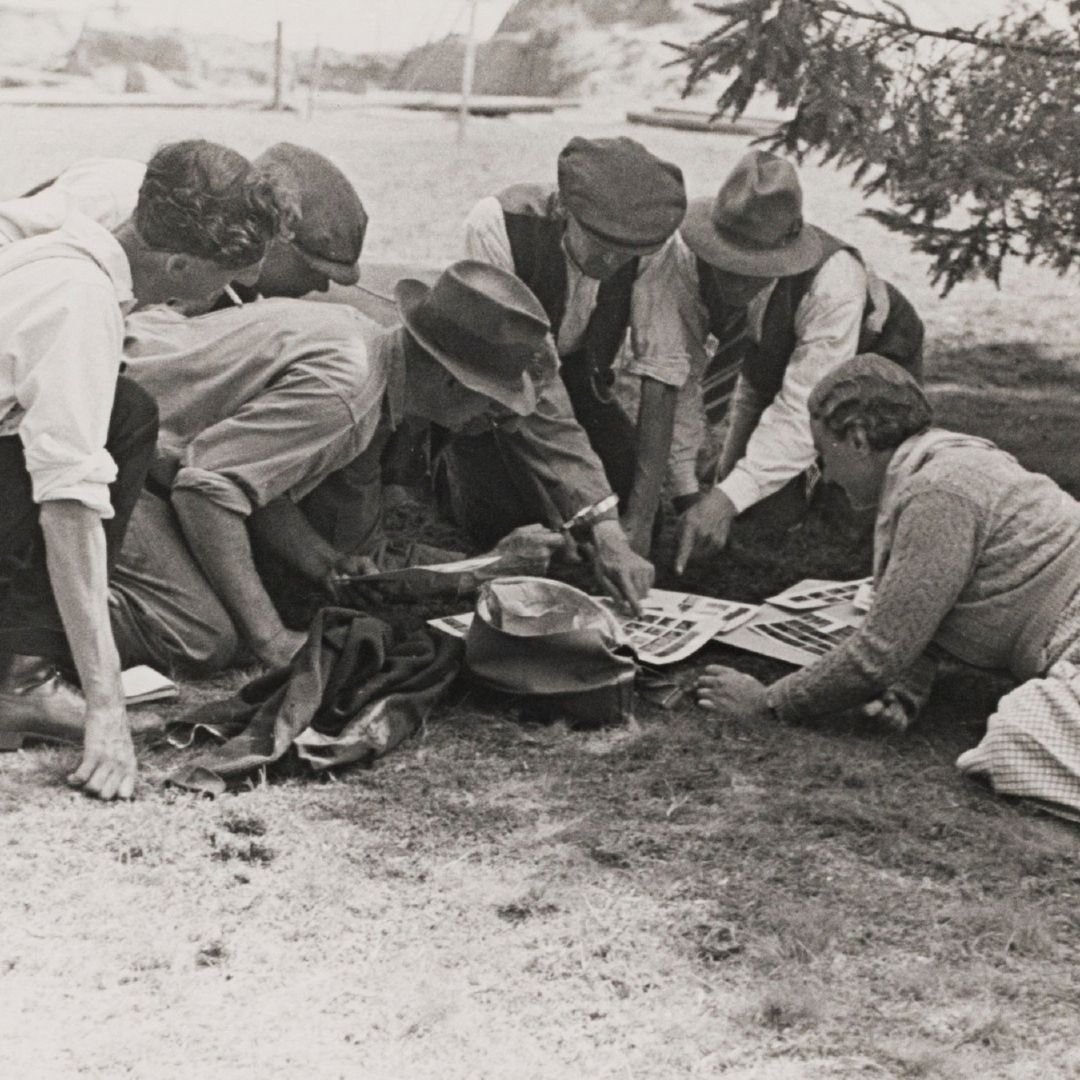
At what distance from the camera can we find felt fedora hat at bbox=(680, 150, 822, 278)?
4.75 meters

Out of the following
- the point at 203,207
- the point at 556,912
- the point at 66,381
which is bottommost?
the point at 556,912

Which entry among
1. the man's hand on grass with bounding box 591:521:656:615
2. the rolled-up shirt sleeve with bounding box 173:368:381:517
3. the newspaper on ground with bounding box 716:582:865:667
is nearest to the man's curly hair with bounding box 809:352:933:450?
the newspaper on ground with bounding box 716:582:865:667

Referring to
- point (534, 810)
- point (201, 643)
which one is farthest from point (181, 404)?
point (534, 810)

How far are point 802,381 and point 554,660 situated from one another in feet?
5.09

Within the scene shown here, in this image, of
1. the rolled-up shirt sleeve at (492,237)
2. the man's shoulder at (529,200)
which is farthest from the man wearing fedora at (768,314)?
the rolled-up shirt sleeve at (492,237)

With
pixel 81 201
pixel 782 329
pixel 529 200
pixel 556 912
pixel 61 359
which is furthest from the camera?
pixel 782 329

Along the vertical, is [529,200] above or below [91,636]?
above

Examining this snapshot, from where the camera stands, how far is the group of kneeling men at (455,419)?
324 cm

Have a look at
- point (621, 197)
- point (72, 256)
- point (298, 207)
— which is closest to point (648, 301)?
point (621, 197)

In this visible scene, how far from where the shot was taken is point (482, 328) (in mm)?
3918

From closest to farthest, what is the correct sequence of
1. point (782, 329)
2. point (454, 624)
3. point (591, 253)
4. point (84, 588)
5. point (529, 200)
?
point (84, 588) → point (454, 624) → point (591, 253) → point (529, 200) → point (782, 329)

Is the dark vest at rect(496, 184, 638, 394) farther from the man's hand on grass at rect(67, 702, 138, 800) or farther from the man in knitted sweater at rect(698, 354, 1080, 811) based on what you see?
the man's hand on grass at rect(67, 702, 138, 800)

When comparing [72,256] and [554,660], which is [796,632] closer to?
[554,660]

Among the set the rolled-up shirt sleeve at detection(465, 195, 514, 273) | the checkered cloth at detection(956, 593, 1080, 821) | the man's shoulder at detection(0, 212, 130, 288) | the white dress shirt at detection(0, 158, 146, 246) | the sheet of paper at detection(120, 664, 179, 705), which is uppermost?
the man's shoulder at detection(0, 212, 130, 288)
